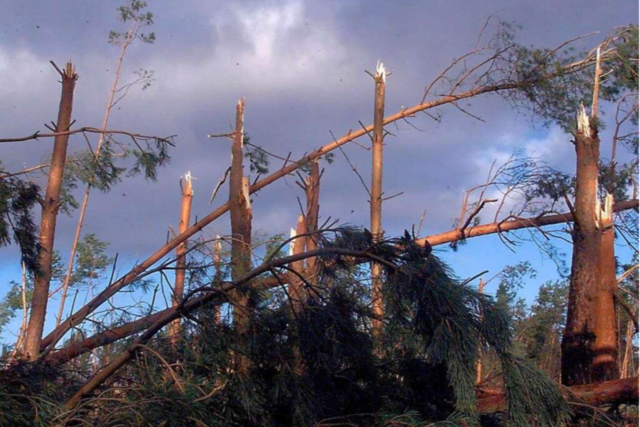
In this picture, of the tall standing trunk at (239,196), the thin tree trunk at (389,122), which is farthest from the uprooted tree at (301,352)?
the thin tree trunk at (389,122)

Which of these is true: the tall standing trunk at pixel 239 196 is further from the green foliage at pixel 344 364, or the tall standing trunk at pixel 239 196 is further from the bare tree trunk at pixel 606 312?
the bare tree trunk at pixel 606 312

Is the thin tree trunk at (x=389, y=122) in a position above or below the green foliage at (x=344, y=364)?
above

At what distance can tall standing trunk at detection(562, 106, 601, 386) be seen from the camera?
30.0ft

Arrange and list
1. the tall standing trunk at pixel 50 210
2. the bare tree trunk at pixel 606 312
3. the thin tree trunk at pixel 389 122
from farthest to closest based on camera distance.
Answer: the thin tree trunk at pixel 389 122 → the tall standing trunk at pixel 50 210 → the bare tree trunk at pixel 606 312

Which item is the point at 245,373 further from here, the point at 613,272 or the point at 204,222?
the point at 204,222

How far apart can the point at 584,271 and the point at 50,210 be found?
6.68m

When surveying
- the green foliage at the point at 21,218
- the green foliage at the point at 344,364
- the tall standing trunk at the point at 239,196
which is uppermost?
the tall standing trunk at the point at 239,196

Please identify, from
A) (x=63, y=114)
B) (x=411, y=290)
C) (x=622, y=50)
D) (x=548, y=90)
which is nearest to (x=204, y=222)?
Result: (x=63, y=114)

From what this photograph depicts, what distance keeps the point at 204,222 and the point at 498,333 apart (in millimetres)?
9377

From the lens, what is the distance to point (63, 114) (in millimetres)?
10172

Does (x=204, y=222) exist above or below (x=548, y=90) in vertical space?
below

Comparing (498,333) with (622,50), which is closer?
(498,333)

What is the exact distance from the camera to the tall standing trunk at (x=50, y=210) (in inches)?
374

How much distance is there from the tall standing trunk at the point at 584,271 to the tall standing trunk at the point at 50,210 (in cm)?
630
